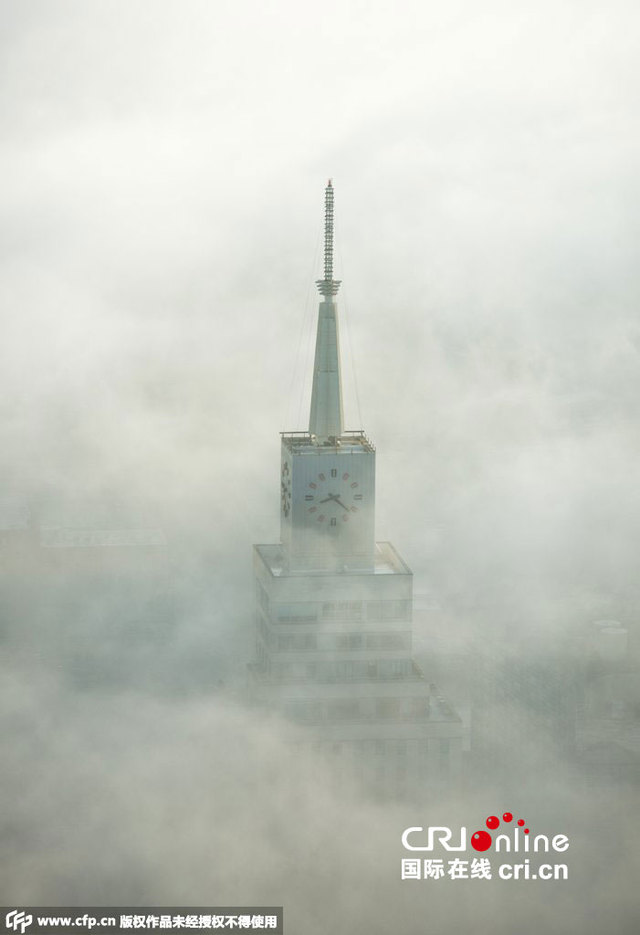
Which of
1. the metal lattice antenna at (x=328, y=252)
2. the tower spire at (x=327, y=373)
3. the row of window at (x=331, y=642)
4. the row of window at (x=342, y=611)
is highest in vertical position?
the metal lattice antenna at (x=328, y=252)

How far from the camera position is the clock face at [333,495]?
19.6 m

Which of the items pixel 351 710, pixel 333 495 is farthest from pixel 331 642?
pixel 333 495

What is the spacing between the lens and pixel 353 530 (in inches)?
781

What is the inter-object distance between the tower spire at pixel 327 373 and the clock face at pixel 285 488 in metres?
0.82

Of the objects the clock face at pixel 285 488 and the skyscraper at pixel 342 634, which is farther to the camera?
the clock face at pixel 285 488

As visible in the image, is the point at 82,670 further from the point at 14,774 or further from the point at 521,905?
the point at 521,905

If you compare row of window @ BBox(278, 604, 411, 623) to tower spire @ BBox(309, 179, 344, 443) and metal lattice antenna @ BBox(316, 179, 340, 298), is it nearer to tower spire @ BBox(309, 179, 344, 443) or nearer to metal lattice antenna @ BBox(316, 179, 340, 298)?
tower spire @ BBox(309, 179, 344, 443)

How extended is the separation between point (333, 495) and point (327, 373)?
7.09ft

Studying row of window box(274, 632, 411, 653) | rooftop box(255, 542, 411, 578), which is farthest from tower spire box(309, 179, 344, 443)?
row of window box(274, 632, 411, 653)

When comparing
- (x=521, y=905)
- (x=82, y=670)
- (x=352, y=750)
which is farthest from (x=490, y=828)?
(x=82, y=670)

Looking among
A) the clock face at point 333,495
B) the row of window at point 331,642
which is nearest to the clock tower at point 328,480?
the clock face at point 333,495

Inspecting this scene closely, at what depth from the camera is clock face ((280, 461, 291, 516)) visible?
1989 centimetres

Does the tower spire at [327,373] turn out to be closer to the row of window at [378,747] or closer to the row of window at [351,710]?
the row of window at [351,710]

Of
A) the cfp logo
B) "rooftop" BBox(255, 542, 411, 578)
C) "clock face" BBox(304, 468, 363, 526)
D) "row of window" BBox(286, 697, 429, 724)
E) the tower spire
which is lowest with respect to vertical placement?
the cfp logo
